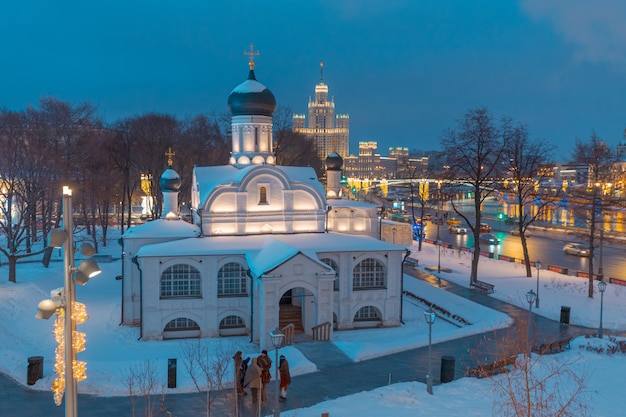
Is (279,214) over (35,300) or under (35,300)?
over

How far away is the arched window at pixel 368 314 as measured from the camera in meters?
22.8

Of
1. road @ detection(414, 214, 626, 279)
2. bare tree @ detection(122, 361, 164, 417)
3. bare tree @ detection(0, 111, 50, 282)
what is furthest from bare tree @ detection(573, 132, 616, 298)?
bare tree @ detection(0, 111, 50, 282)

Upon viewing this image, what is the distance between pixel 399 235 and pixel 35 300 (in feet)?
77.5

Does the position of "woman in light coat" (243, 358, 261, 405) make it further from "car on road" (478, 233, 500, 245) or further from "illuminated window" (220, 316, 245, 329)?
"car on road" (478, 233, 500, 245)

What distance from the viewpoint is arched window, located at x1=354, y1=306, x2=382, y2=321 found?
74.8ft

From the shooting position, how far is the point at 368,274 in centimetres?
2277

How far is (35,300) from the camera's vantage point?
945 inches

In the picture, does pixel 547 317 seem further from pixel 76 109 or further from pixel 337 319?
pixel 76 109

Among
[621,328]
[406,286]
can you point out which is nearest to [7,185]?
[406,286]

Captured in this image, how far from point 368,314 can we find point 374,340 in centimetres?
220

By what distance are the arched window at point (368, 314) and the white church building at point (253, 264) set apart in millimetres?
42

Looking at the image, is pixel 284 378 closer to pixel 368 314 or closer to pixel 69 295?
pixel 69 295

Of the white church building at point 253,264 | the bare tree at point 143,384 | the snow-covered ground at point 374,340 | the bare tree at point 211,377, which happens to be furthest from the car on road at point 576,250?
the bare tree at point 143,384

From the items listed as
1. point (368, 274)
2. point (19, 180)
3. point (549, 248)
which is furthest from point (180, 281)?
point (549, 248)
